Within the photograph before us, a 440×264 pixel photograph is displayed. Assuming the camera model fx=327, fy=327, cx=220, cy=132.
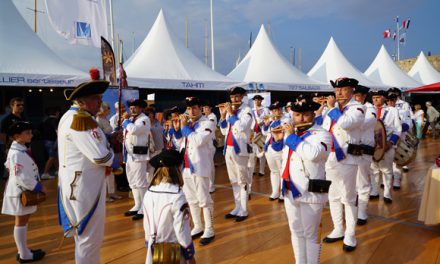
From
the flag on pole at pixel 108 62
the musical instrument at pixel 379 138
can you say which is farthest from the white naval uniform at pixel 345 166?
the flag on pole at pixel 108 62

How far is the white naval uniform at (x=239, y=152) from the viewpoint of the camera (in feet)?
17.4

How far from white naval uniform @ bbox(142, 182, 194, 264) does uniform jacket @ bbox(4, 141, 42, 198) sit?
7.41 ft

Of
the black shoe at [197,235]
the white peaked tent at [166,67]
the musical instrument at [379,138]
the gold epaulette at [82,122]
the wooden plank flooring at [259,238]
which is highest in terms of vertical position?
the white peaked tent at [166,67]

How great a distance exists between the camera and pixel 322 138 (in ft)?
10.3

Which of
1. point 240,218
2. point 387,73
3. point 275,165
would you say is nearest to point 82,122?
point 240,218

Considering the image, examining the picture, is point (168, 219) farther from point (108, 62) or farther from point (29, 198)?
point (108, 62)

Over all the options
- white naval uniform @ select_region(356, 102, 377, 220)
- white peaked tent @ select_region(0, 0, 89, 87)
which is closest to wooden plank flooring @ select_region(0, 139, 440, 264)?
white naval uniform @ select_region(356, 102, 377, 220)

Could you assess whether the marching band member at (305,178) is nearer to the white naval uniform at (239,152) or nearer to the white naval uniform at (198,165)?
the white naval uniform at (198,165)

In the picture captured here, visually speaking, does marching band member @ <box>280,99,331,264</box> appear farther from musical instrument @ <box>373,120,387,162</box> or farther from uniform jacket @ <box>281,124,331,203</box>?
musical instrument @ <box>373,120,387,162</box>

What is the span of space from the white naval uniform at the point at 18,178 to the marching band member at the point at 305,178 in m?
3.01

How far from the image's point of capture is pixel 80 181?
284cm

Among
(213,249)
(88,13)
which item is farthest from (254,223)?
(88,13)

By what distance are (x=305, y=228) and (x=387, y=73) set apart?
18814 millimetres

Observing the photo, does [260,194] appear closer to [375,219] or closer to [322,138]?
[375,219]
